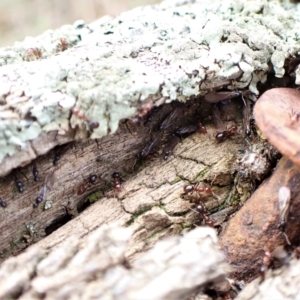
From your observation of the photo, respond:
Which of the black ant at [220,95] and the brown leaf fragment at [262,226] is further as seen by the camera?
the black ant at [220,95]

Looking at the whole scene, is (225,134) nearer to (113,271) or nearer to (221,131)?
(221,131)

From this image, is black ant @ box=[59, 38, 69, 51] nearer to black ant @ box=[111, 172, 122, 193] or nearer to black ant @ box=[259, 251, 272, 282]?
black ant @ box=[111, 172, 122, 193]

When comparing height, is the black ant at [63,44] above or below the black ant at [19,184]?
above

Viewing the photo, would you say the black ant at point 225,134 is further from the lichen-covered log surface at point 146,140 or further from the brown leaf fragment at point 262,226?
the brown leaf fragment at point 262,226

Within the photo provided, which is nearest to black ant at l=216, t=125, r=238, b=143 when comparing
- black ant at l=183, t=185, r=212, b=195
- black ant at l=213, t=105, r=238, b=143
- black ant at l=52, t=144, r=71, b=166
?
black ant at l=213, t=105, r=238, b=143

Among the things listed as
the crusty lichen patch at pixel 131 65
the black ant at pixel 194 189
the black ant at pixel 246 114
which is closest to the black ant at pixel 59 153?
the crusty lichen patch at pixel 131 65

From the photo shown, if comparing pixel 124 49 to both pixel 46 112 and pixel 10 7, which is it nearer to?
pixel 46 112

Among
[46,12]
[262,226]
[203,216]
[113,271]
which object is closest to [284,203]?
[262,226]

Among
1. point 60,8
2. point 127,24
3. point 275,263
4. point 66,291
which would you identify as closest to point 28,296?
point 66,291
